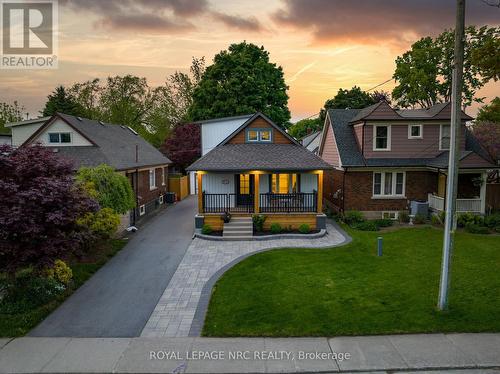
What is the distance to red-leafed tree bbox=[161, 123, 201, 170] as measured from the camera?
34438 millimetres

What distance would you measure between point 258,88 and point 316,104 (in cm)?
1479

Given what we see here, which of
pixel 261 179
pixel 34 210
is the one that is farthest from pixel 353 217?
pixel 34 210

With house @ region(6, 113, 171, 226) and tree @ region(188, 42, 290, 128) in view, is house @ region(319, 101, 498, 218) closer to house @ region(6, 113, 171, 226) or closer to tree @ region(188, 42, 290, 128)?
house @ region(6, 113, 171, 226)

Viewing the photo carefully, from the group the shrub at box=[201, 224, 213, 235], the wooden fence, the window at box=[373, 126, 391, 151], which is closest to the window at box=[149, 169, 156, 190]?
the wooden fence

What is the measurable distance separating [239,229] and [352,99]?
3487 centimetres

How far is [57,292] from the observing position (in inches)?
403

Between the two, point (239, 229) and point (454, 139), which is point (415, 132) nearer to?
point (239, 229)

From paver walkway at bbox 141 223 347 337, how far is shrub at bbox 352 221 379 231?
3.81 ft

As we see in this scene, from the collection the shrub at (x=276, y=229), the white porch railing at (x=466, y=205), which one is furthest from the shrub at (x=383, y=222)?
the shrub at (x=276, y=229)

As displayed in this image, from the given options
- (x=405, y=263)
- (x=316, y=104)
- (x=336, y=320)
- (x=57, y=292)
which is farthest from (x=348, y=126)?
(x=316, y=104)

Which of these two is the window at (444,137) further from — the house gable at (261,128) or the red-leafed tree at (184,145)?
the red-leafed tree at (184,145)

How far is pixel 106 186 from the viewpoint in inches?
606

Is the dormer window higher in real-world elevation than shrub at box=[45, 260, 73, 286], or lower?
higher

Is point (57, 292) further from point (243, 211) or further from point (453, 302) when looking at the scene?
point (453, 302)
